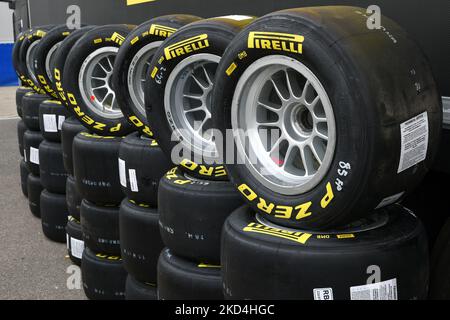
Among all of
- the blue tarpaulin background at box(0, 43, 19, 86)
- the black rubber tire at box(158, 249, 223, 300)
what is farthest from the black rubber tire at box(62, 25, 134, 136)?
the blue tarpaulin background at box(0, 43, 19, 86)

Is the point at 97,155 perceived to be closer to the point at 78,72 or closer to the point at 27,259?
the point at 78,72

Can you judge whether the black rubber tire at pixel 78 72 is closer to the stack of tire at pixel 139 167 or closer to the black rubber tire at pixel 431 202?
the stack of tire at pixel 139 167

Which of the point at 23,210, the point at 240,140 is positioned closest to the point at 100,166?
the point at 240,140

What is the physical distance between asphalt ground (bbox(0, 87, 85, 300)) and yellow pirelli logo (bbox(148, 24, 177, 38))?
211 cm

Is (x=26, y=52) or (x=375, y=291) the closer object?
(x=375, y=291)

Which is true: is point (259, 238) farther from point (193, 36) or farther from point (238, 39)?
point (193, 36)

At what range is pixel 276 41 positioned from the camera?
1.94 meters

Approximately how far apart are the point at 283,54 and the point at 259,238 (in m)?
0.66

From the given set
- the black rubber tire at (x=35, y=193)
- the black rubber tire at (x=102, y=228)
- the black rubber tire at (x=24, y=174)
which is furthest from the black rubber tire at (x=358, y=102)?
the black rubber tire at (x=24, y=174)

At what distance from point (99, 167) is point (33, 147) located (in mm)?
2230

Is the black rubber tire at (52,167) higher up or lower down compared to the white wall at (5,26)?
lower down

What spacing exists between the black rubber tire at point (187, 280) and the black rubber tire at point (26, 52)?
3.80 m

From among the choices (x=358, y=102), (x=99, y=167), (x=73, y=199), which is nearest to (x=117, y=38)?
(x=99, y=167)

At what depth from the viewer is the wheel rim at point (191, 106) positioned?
9.13 ft
